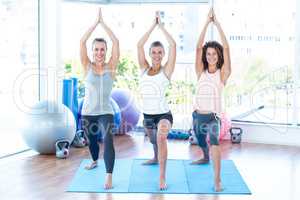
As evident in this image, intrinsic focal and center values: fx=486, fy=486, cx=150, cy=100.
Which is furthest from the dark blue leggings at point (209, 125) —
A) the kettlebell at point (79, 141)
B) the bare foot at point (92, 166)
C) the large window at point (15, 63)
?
the large window at point (15, 63)

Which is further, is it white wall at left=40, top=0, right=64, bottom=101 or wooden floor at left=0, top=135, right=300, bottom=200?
white wall at left=40, top=0, right=64, bottom=101

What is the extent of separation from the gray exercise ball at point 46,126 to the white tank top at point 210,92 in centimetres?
185

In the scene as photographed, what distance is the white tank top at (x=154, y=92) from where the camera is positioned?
4.61m

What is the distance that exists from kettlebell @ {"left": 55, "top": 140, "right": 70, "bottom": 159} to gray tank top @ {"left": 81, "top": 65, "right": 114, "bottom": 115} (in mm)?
1155

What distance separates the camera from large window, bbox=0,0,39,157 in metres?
5.94

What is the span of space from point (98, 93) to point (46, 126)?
4.25 feet

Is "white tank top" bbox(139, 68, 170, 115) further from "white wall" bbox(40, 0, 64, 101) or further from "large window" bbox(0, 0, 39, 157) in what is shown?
"white wall" bbox(40, 0, 64, 101)

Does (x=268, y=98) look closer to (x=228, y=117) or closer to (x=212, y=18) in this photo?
(x=228, y=117)

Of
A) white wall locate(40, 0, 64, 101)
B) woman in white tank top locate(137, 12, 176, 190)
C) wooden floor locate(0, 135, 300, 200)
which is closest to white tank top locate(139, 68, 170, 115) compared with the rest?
woman in white tank top locate(137, 12, 176, 190)

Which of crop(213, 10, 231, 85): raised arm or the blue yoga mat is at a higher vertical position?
crop(213, 10, 231, 85): raised arm

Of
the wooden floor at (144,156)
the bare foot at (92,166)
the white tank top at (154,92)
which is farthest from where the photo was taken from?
the bare foot at (92,166)

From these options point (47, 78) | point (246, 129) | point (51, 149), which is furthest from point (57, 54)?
point (246, 129)

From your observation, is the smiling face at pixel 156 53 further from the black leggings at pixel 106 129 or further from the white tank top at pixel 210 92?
the black leggings at pixel 106 129

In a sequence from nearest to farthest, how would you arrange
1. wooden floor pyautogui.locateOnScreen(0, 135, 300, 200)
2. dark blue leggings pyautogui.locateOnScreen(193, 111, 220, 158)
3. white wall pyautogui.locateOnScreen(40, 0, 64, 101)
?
1. wooden floor pyautogui.locateOnScreen(0, 135, 300, 200)
2. dark blue leggings pyautogui.locateOnScreen(193, 111, 220, 158)
3. white wall pyautogui.locateOnScreen(40, 0, 64, 101)
